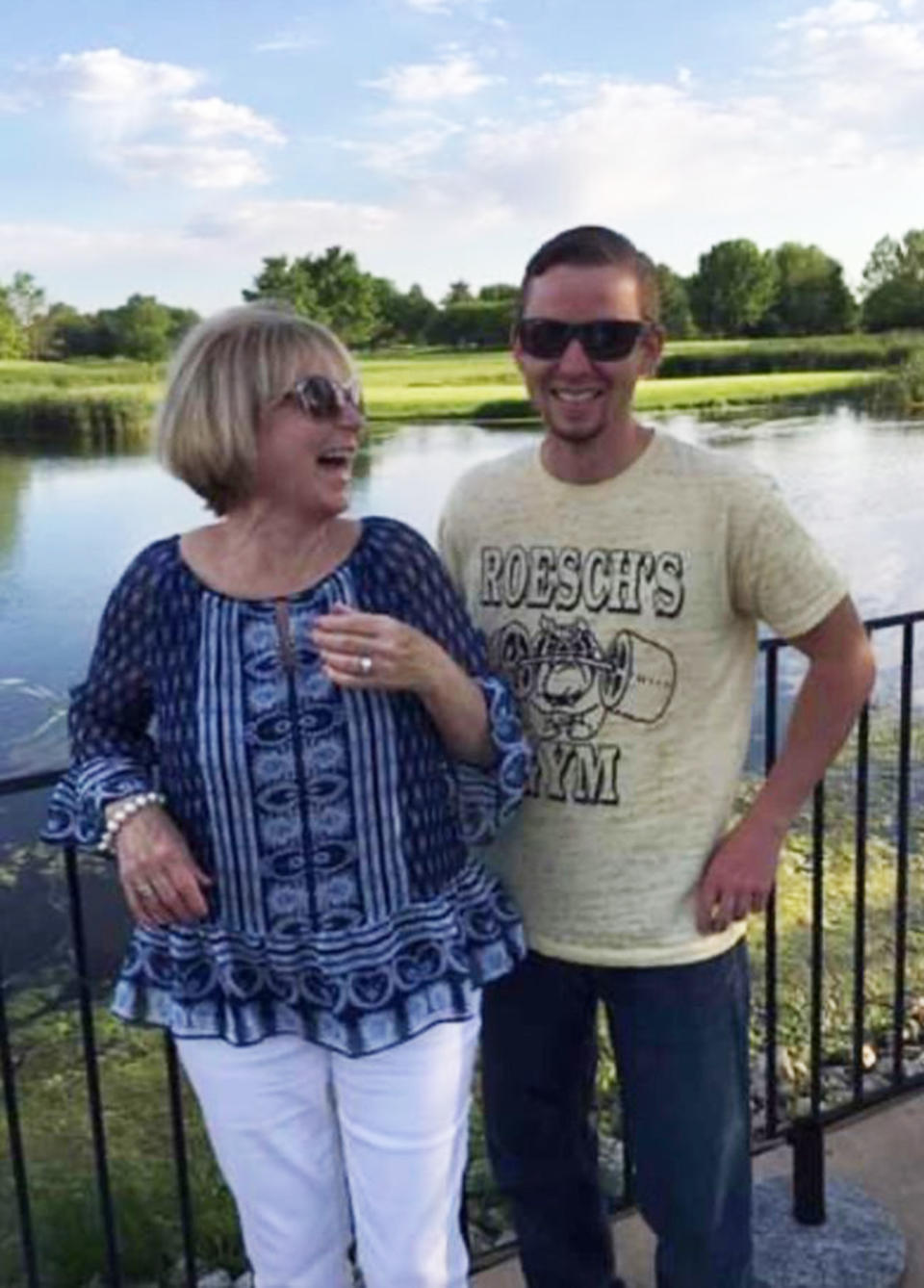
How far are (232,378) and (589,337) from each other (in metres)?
0.46

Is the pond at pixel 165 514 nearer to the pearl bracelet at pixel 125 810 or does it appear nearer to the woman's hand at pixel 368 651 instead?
the pearl bracelet at pixel 125 810

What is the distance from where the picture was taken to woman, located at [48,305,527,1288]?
143cm

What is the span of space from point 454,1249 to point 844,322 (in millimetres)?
73168

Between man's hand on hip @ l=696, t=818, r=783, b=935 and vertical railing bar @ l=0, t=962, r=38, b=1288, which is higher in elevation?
Answer: man's hand on hip @ l=696, t=818, r=783, b=935

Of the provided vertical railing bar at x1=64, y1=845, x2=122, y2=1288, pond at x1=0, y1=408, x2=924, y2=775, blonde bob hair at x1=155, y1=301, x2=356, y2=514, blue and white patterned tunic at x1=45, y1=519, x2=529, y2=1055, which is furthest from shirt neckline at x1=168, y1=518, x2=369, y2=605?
pond at x1=0, y1=408, x2=924, y2=775

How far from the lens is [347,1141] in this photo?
1.53m

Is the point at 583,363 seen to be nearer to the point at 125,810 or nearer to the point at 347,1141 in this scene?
the point at 125,810

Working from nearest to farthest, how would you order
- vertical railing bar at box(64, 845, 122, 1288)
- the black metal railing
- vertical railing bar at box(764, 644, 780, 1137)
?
vertical railing bar at box(64, 845, 122, 1288), the black metal railing, vertical railing bar at box(764, 644, 780, 1137)

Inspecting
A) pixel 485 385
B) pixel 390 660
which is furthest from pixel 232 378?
pixel 485 385

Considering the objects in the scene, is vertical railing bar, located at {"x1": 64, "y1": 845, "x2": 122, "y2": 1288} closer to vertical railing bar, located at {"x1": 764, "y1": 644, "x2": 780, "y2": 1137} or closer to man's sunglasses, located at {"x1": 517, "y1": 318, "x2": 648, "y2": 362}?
man's sunglasses, located at {"x1": 517, "y1": 318, "x2": 648, "y2": 362}

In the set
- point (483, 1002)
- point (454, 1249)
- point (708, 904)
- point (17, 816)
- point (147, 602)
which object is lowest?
point (17, 816)

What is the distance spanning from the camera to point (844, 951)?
5.20 m

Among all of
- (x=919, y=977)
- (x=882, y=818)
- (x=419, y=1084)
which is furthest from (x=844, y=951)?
(x=419, y=1084)

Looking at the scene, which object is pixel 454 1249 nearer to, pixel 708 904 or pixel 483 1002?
pixel 483 1002
